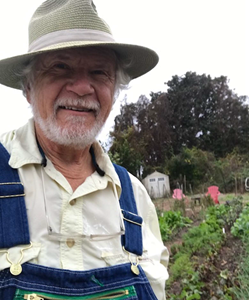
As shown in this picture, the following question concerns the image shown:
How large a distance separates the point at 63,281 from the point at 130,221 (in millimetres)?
456

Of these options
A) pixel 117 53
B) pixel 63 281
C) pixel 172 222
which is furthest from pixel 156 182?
pixel 63 281

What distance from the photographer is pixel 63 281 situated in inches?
50.1

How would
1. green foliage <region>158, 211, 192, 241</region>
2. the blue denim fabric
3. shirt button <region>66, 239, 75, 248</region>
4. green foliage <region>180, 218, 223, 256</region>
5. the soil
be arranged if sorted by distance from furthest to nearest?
green foliage <region>158, 211, 192, 241</region> → green foliage <region>180, 218, 223, 256</region> → the soil → shirt button <region>66, 239, 75, 248</region> → the blue denim fabric

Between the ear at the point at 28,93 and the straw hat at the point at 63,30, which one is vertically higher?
the straw hat at the point at 63,30

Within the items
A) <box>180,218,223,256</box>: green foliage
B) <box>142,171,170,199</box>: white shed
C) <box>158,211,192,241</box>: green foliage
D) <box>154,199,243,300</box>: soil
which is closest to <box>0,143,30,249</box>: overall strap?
<box>154,199,243,300</box>: soil

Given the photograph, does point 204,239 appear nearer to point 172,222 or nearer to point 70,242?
point 172,222

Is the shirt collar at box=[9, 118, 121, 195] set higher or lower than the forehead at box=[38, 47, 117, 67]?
lower

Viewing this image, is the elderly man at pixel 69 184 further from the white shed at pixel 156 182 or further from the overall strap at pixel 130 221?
the white shed at pixel 156 182

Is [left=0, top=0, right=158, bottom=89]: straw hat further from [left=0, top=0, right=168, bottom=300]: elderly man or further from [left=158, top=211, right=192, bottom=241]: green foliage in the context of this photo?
[left=158, top=211, right=192, bottom=241]: green foliage

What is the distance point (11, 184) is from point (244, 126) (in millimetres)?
26229

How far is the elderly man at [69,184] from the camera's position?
4.18 ft

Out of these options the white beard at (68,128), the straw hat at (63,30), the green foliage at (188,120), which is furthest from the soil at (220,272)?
the green foliage at (188,120)

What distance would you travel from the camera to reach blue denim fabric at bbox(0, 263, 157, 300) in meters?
1.21

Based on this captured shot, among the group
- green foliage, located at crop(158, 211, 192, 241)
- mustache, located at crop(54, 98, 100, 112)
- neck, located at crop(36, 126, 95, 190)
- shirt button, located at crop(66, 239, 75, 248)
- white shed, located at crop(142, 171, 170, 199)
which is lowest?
white shed, located at crop(142, 171, 170, 199)
